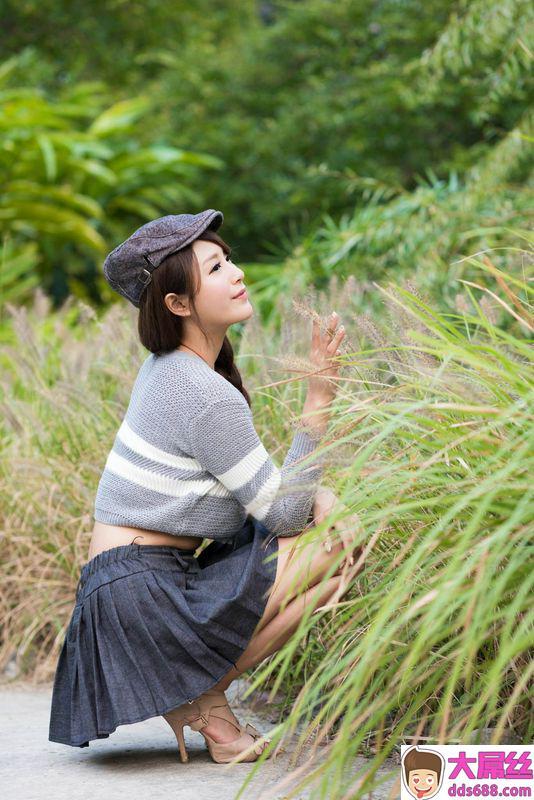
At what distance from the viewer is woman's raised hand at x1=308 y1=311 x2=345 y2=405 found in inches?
102

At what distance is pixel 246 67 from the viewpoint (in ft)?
43.9

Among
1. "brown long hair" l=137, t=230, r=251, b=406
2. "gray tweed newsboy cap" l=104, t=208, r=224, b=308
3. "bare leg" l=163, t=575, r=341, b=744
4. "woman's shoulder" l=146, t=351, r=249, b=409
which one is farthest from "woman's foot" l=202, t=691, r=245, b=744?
"gray tweed newsboy cap" l=104, t=208, r=224, b=308

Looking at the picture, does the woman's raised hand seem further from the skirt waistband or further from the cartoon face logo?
the cartoon face logo

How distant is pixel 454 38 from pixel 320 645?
4.17 metres

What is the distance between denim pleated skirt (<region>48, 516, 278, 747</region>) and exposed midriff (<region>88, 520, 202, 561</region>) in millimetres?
27

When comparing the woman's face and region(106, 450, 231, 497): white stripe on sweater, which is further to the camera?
the woman's face

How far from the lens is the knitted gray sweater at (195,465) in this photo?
2594 mm

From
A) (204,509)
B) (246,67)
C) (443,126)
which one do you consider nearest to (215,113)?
(246,67)

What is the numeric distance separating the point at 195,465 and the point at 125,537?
26 centimetres

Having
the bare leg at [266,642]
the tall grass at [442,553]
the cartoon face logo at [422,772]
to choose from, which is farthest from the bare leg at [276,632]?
the cartoon face logo at [422,772]

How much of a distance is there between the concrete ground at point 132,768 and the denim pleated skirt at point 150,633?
0.34 ft

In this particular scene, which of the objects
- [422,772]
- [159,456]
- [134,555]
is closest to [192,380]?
[159,456]

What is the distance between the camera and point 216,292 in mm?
2791

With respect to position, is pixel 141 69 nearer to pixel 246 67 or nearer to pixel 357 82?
pixel 246 67
